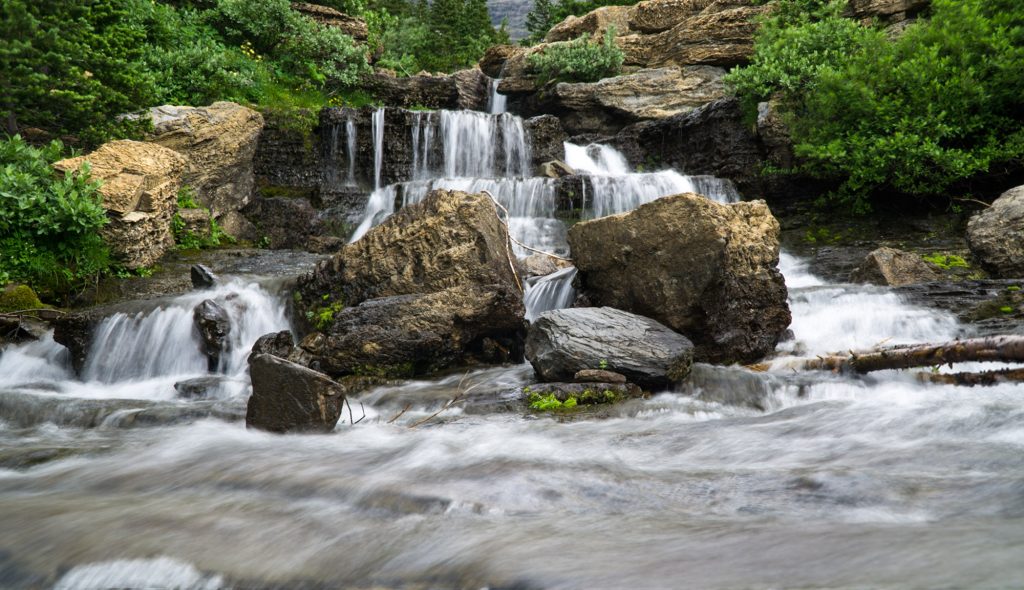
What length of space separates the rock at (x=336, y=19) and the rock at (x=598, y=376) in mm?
20582

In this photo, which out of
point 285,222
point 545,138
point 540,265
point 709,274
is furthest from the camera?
point 545,138

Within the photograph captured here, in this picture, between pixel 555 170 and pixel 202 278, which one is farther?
pixel 555 170

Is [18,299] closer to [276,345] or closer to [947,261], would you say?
[276,345]

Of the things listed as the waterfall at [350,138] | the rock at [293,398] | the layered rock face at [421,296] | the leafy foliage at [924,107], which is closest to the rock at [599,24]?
the waterfall at [350,138]

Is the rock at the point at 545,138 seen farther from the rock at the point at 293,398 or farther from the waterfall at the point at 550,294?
the rock at the point at 293,398

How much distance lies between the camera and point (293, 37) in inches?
836

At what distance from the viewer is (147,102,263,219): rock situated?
14156mm

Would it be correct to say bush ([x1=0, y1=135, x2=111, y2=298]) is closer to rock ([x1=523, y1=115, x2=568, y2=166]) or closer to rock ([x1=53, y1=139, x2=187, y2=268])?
rock ([x1=53, y1=139, x2=187, y2=268])

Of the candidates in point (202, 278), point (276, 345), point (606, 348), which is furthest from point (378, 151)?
point (606, 348)

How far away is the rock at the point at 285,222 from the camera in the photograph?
14.9 metres

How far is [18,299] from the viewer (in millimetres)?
9367

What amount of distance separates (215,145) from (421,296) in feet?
33.5

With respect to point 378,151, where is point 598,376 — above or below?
below

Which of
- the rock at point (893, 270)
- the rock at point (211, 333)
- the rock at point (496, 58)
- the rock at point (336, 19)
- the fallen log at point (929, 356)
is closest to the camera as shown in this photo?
the fallen log at point (929, 356)
